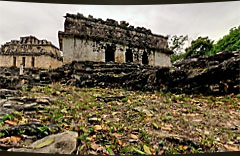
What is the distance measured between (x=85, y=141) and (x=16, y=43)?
17214 millimetres

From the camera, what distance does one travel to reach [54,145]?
7.13ft

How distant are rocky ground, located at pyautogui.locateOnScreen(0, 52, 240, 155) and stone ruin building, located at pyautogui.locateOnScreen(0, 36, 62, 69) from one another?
465 inches

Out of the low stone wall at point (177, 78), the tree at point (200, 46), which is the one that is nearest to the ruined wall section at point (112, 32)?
the tree at point (200, 46)

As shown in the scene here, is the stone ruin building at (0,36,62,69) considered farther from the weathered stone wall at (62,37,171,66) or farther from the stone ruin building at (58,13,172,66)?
the weathered stone wall at (62,37,171,66)

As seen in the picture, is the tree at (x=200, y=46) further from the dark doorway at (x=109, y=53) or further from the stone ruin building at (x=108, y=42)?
the dark doorway at (x=109, y=53)

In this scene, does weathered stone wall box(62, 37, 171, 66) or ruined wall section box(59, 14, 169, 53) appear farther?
ruined wall section box(59, 14, 169, 53)

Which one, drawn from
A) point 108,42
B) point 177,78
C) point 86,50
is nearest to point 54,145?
point 177,78

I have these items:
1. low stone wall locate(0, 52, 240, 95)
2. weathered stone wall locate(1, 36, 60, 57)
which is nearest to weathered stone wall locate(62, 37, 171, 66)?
low stone wall locate(0, 52, 240, 95)

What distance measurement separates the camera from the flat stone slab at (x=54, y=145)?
211 centimetres

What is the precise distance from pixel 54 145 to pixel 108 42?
9309mm

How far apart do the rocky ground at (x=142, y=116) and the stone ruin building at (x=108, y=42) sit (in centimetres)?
494

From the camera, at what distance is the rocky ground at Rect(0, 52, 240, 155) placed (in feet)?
7.45

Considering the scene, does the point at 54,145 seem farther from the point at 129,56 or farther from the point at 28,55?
the point at 28,55

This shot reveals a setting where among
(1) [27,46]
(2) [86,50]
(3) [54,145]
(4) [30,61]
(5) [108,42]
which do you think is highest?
(1) [27,46]
